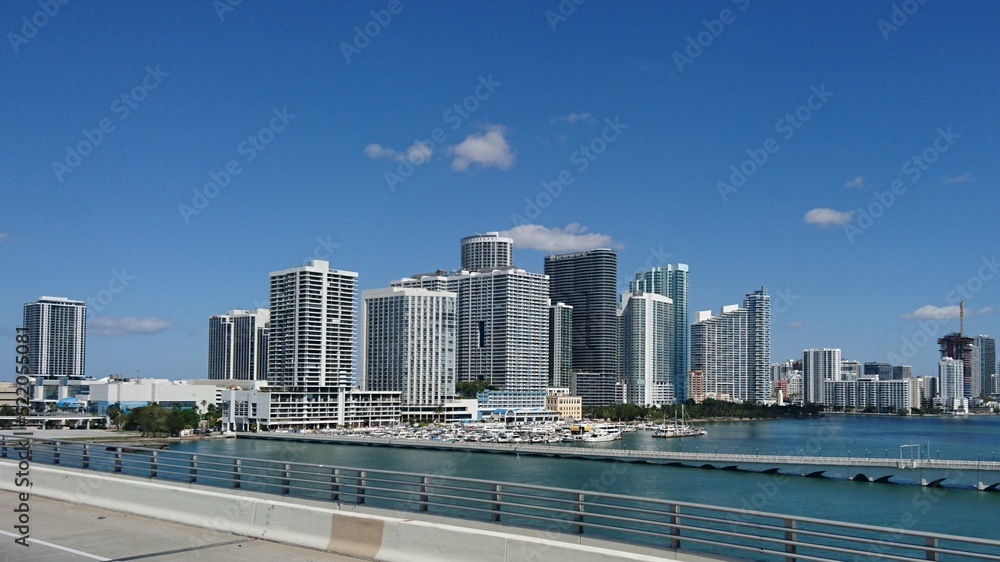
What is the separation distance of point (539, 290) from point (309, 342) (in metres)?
Answer: 59.0

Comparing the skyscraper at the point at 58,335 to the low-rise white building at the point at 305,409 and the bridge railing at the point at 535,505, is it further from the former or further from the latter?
the bridge railing at the point at 535,505

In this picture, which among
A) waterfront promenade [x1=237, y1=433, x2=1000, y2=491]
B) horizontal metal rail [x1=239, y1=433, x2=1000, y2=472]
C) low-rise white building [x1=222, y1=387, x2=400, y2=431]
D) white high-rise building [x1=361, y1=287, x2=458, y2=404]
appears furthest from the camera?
white high-rise building [x1=361, y1=287, x2=458, y2=404]

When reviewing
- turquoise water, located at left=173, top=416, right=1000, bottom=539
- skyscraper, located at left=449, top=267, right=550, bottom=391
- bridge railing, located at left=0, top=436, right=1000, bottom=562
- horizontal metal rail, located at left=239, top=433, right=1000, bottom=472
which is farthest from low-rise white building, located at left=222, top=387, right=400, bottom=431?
bridge railing, located at left=0, top=436, right=1000, bottom=562

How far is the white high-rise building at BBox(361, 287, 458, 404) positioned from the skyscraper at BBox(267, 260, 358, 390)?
32.1 feet

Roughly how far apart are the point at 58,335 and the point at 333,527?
588ft

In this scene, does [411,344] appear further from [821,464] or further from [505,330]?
[821,464]

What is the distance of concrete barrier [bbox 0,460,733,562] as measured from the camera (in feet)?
31.4

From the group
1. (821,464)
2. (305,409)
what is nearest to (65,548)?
(821,464)

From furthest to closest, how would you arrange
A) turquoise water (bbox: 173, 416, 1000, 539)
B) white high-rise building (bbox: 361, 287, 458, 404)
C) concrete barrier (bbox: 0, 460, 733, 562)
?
white high-rise building (bbox: 361, 287, 458, 404), turquoise water (bbox: 173, 416, 1000, 539), concrete barrier (bbox: 0, 460, 733, 562)

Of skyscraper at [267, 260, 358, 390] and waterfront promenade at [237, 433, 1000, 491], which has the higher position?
skyscraper at [267, 260, 358, 390]

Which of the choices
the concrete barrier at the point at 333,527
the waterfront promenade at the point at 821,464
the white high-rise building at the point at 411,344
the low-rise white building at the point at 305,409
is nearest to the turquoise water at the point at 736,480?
the waterfront promenade at the point at 821,464

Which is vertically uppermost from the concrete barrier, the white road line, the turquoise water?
the concrete barrier

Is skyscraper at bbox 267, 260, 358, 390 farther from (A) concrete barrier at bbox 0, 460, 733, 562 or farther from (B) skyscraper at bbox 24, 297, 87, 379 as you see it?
(A) concrete barrier at bbox 0, 460, 733, 562

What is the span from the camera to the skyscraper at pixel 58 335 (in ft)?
525
